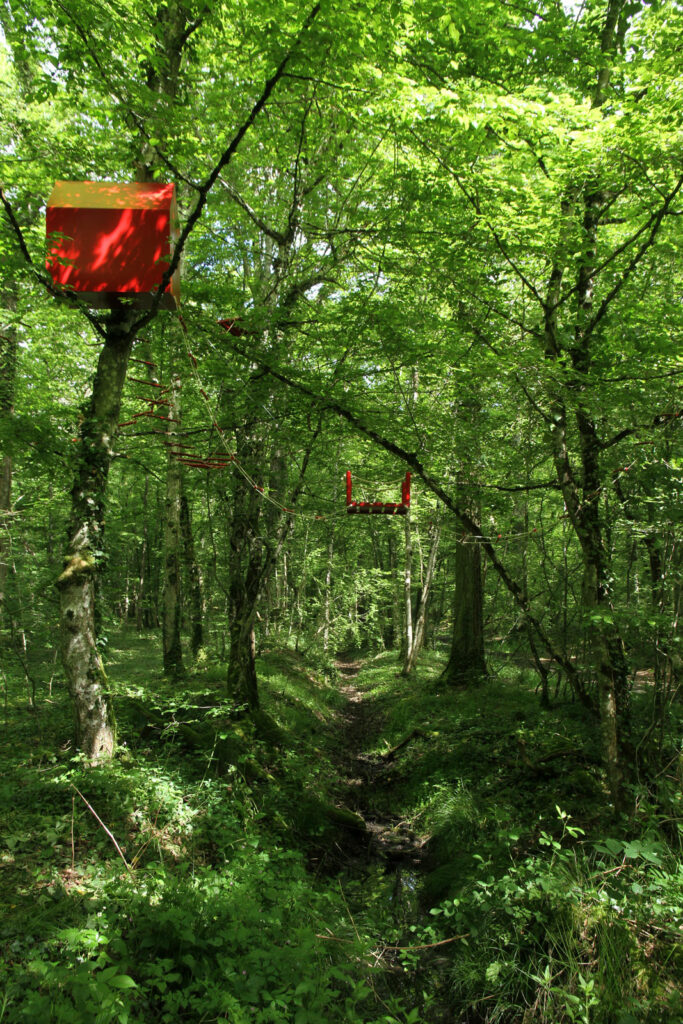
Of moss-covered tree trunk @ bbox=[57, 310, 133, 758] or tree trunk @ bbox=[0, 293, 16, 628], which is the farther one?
tree trunk @ bbox=[0, 293, 16, 628]

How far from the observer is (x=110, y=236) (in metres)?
4.40

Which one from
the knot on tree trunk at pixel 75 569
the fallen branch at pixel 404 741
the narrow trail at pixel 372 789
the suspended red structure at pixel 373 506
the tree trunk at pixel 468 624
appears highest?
the suspended red structure at pixel 373 506

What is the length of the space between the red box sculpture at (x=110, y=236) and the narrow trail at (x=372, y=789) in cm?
646

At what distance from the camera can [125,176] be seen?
7.52 m

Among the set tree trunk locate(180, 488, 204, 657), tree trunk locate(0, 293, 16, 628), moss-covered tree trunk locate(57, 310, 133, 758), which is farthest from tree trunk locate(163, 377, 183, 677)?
moss-covered tree trunk locate(57, 310, 133, 758)

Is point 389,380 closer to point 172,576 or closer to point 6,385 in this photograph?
point 172,576

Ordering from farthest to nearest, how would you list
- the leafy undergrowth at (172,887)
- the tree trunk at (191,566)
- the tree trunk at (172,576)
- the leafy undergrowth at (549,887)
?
the tree trunk at (191,566) → the tree trunk at (172,576) → the leafy undergrowth at (549,887) → the leafy undergrowth at (172,887)

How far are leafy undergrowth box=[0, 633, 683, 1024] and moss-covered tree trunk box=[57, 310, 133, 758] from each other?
0.39 meters

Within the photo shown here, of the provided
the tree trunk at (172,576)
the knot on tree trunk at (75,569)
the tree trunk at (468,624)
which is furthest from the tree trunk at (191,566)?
the knot on tree trunk at (75,569)

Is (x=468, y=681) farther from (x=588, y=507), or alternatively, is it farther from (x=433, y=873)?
(x=588, y=507)

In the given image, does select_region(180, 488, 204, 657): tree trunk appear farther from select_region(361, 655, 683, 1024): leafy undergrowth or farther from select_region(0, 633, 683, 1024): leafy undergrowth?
select_region(361, 655, 683, 1024): leafy undergrowth

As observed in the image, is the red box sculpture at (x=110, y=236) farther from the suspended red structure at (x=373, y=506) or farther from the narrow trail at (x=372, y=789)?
the narrow trail at (x=372, y=789)

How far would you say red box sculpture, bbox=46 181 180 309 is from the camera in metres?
4.35

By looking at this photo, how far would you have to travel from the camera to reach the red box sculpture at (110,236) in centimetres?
435
